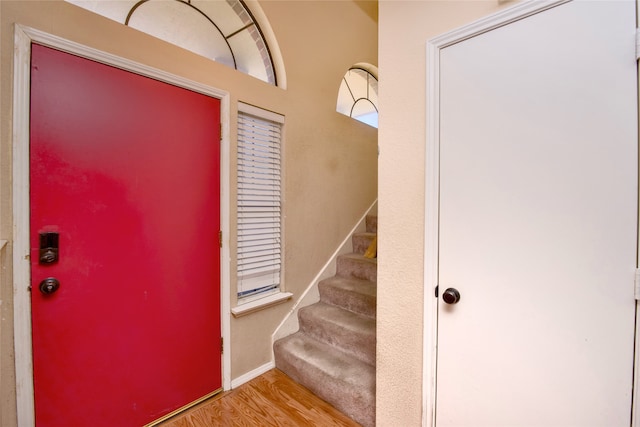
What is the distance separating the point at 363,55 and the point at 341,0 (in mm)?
546

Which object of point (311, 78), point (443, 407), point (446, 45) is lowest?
point (443, 407)

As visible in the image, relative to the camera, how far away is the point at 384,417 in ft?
4.22

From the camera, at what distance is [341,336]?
1907 mm

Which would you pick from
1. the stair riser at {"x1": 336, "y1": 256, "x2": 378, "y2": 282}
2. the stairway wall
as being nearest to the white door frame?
the stairway wall

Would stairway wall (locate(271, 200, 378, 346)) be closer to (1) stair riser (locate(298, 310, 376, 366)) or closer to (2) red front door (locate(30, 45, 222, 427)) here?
(1) stair riser (locate(298, 310, 376, 366))

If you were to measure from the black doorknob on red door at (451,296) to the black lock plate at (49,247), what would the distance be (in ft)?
5.81

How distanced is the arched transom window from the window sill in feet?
5.77

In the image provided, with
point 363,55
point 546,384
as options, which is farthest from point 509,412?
point 363,55

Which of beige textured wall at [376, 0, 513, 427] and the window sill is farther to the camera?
the window sill

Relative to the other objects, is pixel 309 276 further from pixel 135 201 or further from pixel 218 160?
pixel 135 201

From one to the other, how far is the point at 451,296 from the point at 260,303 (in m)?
1.38

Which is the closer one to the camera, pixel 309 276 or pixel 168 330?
pixel 168 330

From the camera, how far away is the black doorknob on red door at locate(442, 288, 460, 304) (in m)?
1.03

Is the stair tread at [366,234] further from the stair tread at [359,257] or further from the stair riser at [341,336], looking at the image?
the stair riser at [341,336]
